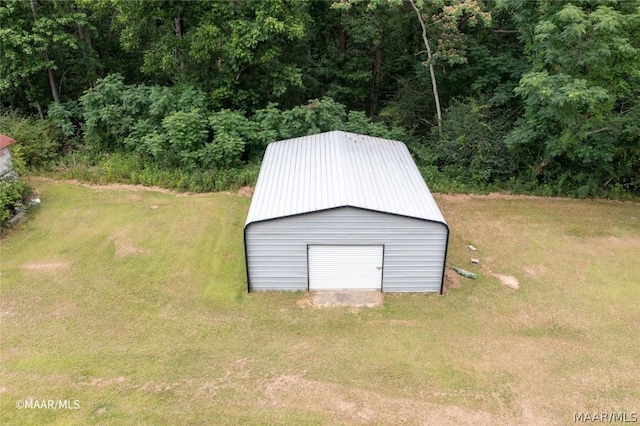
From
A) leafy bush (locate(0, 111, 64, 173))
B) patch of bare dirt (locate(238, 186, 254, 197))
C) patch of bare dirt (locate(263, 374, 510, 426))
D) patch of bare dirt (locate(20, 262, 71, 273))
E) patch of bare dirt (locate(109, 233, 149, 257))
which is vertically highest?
leafy bush (locate(0, 111, 64, 173))

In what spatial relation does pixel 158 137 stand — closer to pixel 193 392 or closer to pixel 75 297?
pixel 75 297

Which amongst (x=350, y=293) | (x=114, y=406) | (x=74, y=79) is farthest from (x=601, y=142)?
(x=74, y=79)

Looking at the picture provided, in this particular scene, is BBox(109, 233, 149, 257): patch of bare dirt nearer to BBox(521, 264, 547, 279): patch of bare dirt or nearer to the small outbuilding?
the small outbuilding

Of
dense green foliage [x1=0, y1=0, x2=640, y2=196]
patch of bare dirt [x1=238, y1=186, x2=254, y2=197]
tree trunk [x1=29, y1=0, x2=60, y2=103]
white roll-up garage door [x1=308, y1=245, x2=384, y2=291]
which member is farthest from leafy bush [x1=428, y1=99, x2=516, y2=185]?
tree trunk [x1=29, y1=0, x2=60, y2=103]

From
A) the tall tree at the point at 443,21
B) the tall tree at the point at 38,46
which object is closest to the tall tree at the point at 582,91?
the tall tree at the point at 443,21

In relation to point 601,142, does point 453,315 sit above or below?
below

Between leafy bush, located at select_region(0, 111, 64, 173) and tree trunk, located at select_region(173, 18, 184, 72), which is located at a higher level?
tree trunk, located at select_region(173, 18, 184, 72)

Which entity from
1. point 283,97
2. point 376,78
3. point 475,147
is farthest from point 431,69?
point 283,97

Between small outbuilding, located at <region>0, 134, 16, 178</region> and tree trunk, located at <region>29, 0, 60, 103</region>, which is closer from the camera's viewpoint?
small outbuilding, located at <region>0, 134, 16, 178</region>
